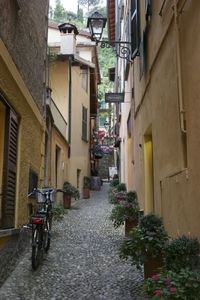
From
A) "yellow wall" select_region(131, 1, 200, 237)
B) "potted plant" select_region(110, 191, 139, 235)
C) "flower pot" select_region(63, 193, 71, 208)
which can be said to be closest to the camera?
"yellow wall" select_region(131, 1, 200, 237)

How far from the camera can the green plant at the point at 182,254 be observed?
406 cm

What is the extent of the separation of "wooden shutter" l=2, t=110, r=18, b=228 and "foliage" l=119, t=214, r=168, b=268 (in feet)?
8.79

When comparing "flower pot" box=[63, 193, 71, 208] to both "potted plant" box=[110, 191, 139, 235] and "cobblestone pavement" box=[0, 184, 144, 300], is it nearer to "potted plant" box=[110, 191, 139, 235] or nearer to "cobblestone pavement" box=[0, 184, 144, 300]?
"cobblestone pavement" box=[0, 184, 144, 300]

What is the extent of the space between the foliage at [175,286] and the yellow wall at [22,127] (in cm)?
406

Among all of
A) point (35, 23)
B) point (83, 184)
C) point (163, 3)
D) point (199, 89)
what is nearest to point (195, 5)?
point (199, 89)

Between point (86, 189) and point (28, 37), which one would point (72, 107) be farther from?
point (28, 37)

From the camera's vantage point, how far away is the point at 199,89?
177 inches

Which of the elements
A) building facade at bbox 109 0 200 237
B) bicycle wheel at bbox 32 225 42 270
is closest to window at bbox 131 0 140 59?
building facade at bbox 109 0 200 237

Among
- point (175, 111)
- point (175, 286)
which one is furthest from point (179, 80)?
point (175, 286)

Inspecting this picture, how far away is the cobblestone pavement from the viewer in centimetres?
540

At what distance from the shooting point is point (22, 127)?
846cm

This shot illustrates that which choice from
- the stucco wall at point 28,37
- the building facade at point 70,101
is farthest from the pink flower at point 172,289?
the building facade at point 70,101

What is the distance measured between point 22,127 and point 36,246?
268cm

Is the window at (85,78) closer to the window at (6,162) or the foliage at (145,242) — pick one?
the window at (6,162)
